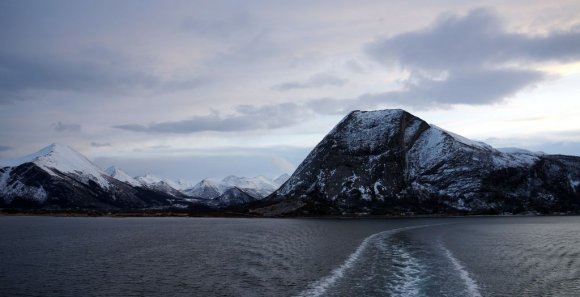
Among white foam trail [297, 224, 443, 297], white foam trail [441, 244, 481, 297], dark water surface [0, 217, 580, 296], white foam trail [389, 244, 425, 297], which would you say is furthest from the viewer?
dark water surface [0, 217, 580, 296]

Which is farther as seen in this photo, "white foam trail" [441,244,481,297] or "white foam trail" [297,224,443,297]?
"white foam trail" [297,224,443,297]

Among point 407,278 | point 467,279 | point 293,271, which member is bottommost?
point 467,279

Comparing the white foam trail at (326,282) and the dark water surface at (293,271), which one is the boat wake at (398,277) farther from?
the dark water surface at (293,271)

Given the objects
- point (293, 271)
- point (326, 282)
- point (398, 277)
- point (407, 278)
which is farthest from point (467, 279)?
point (293, 271)

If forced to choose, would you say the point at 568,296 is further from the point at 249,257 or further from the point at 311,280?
the point at 249,257

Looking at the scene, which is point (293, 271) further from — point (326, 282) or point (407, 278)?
point (407, 278)

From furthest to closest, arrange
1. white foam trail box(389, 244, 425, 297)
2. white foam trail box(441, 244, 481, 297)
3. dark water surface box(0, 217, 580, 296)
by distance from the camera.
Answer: dark water surface box(0, 217, 580, 296), white foam trail box(389, 244, 425, 297), white foam trail box(441, 244, 481, 297)

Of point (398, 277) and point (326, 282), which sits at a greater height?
point (398, 277)

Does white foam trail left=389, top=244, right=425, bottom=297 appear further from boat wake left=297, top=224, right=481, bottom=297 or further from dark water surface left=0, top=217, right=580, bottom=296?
dark water surface left=0, top=217, right=580, bottom=296

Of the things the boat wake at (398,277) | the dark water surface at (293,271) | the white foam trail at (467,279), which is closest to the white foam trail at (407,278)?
the boat wake at (398,277)

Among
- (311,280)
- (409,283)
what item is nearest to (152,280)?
(311,280)

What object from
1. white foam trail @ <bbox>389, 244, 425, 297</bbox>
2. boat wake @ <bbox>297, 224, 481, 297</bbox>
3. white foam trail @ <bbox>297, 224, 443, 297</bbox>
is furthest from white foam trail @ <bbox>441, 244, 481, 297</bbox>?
white foam trail @ <bbox>297, 224, 443, 297</bbox>

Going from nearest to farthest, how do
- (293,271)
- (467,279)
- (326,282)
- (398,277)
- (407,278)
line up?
(326,282) → (467,279) → (407,278) → (398,277) → (293,271)
